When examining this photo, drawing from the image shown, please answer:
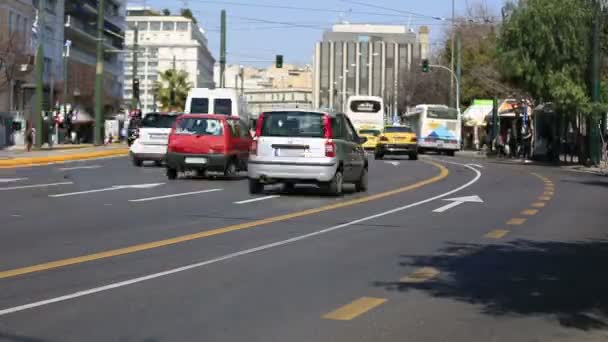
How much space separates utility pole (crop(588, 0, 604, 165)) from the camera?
138 ft

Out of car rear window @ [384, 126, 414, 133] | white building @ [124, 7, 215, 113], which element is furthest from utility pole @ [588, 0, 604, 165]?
white building @ [124, 7, 215, 113]

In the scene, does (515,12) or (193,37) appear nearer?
(515,12)

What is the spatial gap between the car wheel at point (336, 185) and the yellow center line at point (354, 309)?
39.4 feet

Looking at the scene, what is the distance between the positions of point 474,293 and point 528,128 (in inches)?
1824

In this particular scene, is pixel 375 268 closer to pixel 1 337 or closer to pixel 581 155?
pixel 1 337

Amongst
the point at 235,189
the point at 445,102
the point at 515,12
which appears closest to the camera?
the point at 235,189

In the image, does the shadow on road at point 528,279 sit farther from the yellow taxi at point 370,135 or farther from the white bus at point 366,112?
the white bus at point 366,112

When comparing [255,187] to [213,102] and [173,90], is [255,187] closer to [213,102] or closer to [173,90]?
[213,102]

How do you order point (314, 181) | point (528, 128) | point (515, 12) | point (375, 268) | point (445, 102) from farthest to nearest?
point (445, 102), point (528, 128), point (515, 12), point (314, 181), point (375, 268)

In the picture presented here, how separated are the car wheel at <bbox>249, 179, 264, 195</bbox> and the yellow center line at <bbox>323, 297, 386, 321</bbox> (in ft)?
40.4

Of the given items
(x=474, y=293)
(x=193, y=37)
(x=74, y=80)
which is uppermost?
(x=193, y=37)

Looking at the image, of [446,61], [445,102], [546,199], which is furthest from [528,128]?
[445,102]

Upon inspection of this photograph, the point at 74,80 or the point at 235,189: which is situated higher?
the point at 74,80

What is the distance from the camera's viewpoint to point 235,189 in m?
22.8
